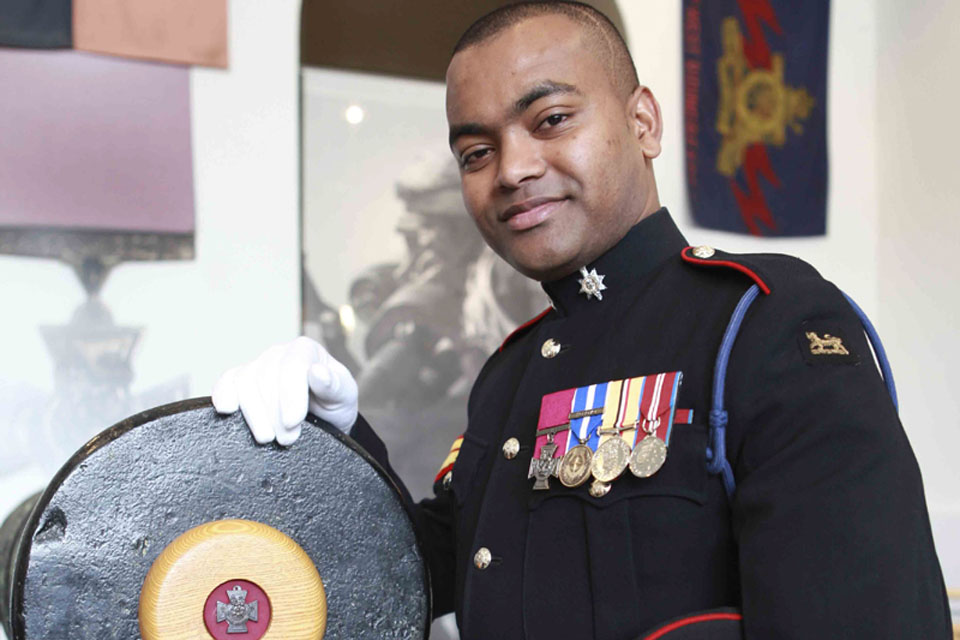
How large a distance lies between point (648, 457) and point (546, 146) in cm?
45

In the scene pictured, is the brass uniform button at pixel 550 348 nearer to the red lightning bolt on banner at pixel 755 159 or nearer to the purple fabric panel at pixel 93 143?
the purple fabric panel at pixel 93 143

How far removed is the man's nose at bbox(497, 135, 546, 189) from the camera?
1.31m

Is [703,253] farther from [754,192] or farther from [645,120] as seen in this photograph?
[754,192]

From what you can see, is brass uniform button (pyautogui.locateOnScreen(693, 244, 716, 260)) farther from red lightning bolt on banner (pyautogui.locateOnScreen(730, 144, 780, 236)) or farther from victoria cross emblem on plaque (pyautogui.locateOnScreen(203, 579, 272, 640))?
red lightning bolt on banner (pyautogui.locateOnScreen(730, 144, 780, 236))

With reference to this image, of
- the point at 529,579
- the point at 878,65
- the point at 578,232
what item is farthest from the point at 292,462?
the point at 878,65

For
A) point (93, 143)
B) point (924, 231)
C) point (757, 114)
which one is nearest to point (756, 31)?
point (757, 114)

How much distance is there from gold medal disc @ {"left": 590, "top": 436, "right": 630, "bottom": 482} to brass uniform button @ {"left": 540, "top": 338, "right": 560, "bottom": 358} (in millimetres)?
239

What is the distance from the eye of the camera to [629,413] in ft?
3.88

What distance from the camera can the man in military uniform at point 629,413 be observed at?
3.21 feet

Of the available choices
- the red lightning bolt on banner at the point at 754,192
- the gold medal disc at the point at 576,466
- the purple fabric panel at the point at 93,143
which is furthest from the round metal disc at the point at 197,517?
the red lightning bolt on banner at the point at 754,192

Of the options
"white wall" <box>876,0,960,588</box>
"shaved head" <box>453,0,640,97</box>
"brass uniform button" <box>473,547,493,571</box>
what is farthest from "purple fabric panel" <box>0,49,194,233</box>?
"white wall" <box>876,0,960,588</box>

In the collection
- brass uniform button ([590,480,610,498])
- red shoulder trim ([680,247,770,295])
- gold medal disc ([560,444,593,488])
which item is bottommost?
brass uniform button ([590,480,610,498])

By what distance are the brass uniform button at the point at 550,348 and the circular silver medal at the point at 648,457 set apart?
0.27 metres

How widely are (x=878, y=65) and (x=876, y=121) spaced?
25 centimetres
